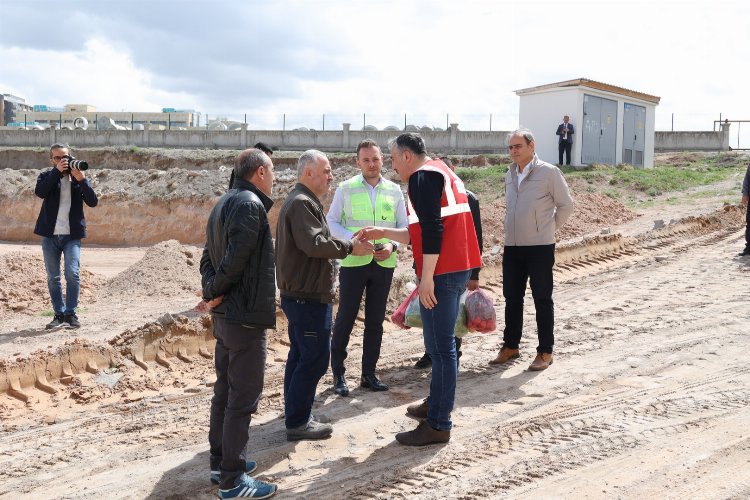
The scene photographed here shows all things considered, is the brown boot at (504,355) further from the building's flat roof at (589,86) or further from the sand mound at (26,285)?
the building's flat roof at (589,86)

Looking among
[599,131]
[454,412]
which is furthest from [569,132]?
[454,412]

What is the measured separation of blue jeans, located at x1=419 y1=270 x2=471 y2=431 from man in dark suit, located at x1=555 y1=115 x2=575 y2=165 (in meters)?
17.6

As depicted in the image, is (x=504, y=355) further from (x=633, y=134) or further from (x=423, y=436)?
(x=633, y=134)

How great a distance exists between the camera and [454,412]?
18.4 ft

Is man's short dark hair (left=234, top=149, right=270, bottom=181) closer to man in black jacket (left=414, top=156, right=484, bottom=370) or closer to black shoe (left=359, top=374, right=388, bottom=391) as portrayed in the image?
man in black jacket (left=414, top=156, right=484, bottom=370)

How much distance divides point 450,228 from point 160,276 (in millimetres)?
8374

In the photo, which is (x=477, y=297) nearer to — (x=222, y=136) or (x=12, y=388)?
(x=12, y=388)

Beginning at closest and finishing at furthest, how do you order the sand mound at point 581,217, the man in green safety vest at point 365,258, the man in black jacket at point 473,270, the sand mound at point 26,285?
the man in green safety vest at point 365,258, the man in black jacket at point 473,270, the sand mound at point 26,285, the sand mound at point 581,217

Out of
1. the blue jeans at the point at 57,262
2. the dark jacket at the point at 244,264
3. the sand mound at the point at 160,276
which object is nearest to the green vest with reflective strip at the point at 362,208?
the dark jacket at the point at 244,264

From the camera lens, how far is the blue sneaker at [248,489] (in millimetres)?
4145

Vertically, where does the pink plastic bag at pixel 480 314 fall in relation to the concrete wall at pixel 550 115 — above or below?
below

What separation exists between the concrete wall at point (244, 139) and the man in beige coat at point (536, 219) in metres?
24.7

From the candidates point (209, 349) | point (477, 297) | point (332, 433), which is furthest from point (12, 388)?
point (477, 297)

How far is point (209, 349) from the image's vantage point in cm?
796
